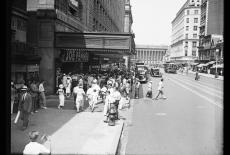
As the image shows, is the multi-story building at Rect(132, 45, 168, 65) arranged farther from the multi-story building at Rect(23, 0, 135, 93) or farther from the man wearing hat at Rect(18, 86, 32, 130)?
the man wearing hat at Rect(18, 86, 32, 130)

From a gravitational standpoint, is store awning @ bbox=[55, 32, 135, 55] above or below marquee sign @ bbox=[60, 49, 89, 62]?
above

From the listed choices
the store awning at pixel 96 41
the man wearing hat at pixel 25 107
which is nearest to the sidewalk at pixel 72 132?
the man wearing hat at pixel 25 107

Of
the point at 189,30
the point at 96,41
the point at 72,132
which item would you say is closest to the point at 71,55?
the point at 96,41

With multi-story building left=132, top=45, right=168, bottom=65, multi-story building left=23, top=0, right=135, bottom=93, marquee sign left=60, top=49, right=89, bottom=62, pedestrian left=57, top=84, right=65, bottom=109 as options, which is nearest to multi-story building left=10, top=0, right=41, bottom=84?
multi-story building left=23, top=0, right=135, bottom=93

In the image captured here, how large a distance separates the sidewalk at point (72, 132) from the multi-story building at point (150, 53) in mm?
146592

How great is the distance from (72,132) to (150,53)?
153789mm

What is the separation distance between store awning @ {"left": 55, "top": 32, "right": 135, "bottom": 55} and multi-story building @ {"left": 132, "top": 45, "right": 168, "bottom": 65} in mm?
138719

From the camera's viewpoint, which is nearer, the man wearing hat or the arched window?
the man wearing hat

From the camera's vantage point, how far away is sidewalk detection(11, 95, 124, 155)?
8466 millimetres

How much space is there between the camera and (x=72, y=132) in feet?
34.7

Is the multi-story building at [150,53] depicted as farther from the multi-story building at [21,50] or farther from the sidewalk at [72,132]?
the sidewalk at [72,132]

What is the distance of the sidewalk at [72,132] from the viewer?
8.47 metres

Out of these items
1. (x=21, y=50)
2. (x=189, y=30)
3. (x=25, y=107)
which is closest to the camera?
(x=25, y=107)

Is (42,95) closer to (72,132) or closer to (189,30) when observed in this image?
(72,132)
